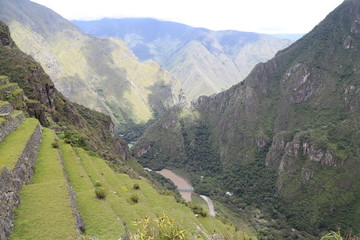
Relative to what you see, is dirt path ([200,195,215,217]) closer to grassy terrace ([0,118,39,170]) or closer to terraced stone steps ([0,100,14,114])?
grassy terrace ([0,118,39,170])

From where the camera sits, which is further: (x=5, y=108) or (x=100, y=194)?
(x=5, y=108)

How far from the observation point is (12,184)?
23.3 m

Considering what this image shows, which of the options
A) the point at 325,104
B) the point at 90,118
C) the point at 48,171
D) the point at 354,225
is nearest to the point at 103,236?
the point at 48,171

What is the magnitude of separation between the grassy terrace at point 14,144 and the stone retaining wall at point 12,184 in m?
0.51

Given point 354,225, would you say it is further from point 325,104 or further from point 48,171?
point 48,171

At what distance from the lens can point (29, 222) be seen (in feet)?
67.3

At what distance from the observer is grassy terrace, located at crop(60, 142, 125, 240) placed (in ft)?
72.7

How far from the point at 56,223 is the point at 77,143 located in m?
35.0

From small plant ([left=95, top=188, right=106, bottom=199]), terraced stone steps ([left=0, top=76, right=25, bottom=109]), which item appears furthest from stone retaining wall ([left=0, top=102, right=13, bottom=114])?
small plant ([left=95, top=188, right=106, bottom=199])

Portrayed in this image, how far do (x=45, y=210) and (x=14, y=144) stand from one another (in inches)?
530

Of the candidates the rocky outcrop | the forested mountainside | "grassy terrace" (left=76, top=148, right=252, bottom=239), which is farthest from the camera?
the rocky outcrop

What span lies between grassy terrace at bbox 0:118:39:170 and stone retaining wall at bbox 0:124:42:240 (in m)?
0.51

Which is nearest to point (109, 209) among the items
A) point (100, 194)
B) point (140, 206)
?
point (100, 194)

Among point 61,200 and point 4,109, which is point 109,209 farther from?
point 4,109
